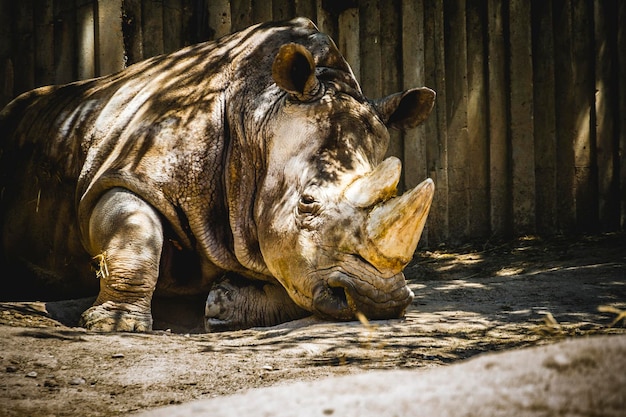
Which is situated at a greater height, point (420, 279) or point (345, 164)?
point (345, 164)

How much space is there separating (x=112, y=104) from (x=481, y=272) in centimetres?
351

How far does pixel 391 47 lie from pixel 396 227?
4370mm

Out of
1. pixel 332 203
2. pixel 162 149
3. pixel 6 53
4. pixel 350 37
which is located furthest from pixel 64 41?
pixel 332 203

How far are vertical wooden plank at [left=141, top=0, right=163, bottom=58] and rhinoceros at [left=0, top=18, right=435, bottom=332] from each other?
4.78 feet

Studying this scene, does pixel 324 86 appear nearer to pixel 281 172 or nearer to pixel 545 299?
pixel 281 172

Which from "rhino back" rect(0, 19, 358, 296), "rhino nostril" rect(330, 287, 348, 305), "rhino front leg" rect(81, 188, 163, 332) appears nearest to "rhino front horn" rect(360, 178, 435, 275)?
"rhino nostril" rect(330, 287, 348, 305)

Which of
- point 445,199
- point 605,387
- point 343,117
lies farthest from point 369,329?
point 445,199

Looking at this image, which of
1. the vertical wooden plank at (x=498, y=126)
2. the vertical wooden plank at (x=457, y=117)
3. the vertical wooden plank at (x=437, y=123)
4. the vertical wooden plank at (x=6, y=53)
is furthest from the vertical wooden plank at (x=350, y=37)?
the vertical wooden plank at (x=6, y=53)

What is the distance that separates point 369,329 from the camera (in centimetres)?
404

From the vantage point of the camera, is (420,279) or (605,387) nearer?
(605,387)

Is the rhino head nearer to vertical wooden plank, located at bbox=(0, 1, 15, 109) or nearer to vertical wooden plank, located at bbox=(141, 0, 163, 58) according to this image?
vertical wooden plank, located at bbox=(141, 0, 163, 58)

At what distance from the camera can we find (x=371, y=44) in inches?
320

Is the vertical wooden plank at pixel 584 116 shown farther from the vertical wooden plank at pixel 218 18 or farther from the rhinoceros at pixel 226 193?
the vertical wooden plank at pixel 218 18

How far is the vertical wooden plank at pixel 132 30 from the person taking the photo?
770 cm
